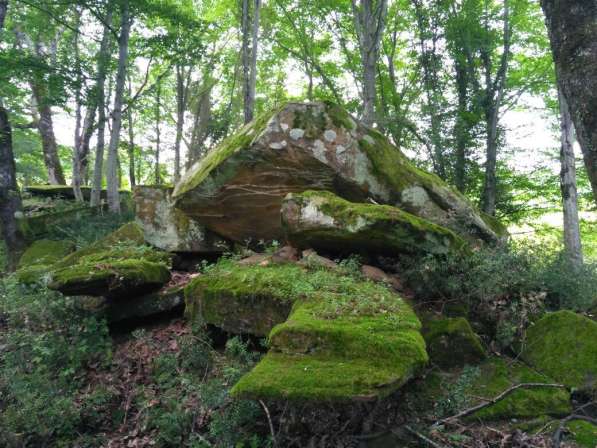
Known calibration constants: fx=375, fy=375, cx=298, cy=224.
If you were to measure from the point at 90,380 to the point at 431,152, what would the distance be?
38.4ft

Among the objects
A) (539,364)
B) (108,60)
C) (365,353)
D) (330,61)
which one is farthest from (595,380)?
(330,61)

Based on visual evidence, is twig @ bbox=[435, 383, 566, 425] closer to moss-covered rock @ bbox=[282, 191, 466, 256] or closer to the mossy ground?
the mossy ground

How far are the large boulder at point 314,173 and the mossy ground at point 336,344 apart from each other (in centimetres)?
230

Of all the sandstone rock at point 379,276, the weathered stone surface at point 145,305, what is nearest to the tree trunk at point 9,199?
the weathered stone surface at point 145,305

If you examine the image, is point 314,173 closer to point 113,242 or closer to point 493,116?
point 113,242

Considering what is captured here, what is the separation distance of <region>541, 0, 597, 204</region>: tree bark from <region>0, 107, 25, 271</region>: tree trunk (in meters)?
11.5

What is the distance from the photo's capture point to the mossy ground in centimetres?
246

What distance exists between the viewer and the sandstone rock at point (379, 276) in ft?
16.2

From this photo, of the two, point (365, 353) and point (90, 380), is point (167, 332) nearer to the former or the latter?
point (90, 380)

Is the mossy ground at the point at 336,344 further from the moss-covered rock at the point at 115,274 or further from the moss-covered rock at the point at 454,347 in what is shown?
the moss-covered rock at the point at 115,274

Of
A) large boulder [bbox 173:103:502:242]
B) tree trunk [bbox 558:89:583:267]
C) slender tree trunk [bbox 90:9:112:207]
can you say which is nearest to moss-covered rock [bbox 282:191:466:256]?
large boulder [bbox 173:103:502:242]

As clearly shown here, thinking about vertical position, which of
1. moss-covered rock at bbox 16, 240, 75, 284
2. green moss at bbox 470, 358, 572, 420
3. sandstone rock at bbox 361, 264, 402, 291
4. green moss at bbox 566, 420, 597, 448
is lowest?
green moss at bbox 566, 420, 597, 448

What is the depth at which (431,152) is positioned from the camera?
509 inches

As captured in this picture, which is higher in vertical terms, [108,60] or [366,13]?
[366,13]
